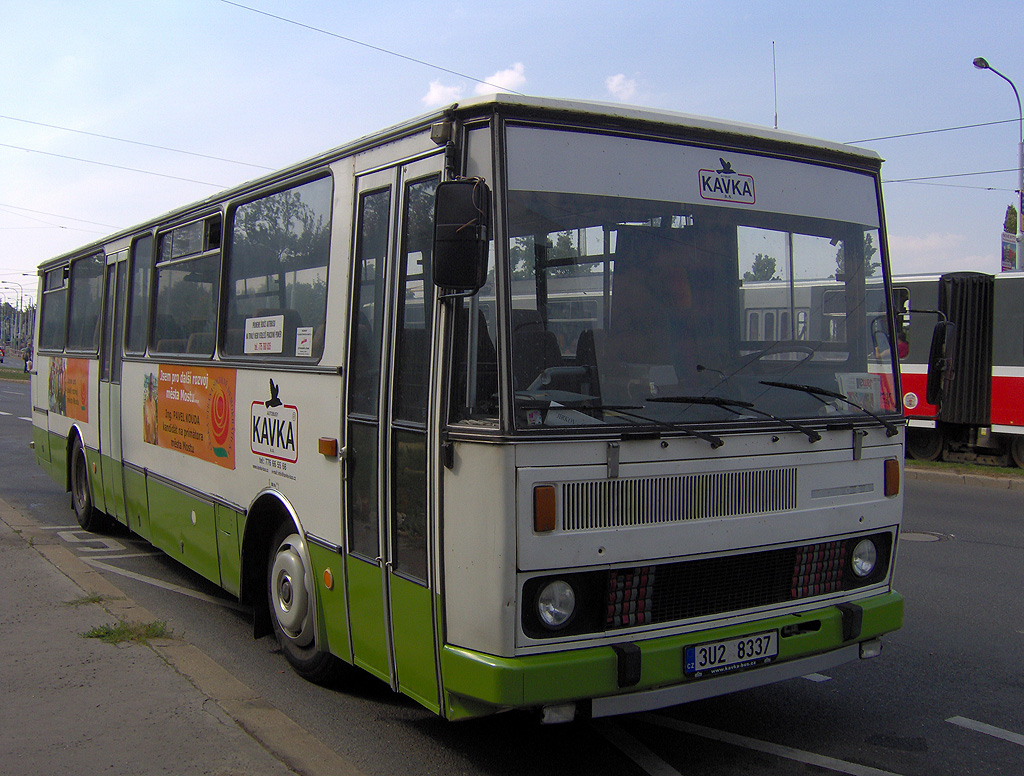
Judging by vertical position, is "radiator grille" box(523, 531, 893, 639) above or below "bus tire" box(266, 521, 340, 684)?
above

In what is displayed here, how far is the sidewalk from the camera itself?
4.02m

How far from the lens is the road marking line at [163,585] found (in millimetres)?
7180

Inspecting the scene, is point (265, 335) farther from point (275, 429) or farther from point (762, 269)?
point (762, 269)

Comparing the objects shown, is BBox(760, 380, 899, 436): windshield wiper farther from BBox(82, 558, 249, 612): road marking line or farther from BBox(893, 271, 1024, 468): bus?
BBox(893, 271, 1024, 468): bus

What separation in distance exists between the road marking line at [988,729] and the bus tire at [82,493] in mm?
8204

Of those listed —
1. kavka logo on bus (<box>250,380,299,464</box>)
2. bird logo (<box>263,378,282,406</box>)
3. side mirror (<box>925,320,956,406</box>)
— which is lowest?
kavka logo on bus (<box>250,380,299,464</box>)

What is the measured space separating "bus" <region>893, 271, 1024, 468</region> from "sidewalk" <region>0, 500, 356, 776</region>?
14049mm

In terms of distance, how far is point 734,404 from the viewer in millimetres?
4105

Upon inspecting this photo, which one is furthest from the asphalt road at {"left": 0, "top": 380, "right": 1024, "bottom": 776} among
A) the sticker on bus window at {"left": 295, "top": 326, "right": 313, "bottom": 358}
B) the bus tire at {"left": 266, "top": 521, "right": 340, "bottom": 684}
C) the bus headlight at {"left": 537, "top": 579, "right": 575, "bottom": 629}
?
the sticker on bus window at {"left": 295, "top": 326, "right": 313, "bottom": 358}

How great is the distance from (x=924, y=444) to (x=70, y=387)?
14.9 metres

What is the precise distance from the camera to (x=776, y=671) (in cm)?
419

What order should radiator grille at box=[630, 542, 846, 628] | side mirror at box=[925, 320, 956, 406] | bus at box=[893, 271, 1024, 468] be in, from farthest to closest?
bus at box=[893, 271, 1024, 468] < side mirror at box=[925, 320, 956, 406] < radiator grille at box=[630, 542, 846, 628]

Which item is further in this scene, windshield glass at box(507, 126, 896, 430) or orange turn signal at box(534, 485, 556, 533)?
windshield glass at box(507, 126, 896, 430)

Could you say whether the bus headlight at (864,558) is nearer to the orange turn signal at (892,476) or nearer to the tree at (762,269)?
the orange turn signal at (892,476)
